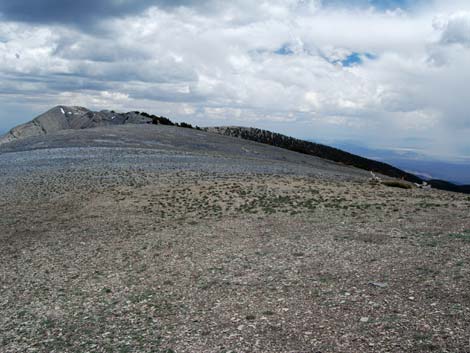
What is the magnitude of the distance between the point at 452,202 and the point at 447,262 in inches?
491

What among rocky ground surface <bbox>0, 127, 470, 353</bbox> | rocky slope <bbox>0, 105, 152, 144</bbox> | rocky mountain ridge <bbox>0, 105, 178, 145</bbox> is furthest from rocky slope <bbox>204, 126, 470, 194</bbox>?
rocky ground surface <bbox>0, 127, 470, 353</bbox>

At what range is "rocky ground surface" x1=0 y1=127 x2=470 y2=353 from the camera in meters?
8.27

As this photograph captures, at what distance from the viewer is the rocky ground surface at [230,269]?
27.1 ft

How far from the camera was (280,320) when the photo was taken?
8.78m

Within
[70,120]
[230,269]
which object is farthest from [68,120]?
[230,269]

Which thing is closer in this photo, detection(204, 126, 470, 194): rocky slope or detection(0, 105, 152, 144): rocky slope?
detection(0, 105, 152, 144): rocky slope

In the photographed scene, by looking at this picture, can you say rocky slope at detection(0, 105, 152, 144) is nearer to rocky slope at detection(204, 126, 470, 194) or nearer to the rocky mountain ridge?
the rocky mountain ridge

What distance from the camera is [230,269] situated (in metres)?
12.5

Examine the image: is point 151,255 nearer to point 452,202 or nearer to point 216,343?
point 216,343

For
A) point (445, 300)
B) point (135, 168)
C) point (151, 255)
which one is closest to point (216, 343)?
point (445, 300)

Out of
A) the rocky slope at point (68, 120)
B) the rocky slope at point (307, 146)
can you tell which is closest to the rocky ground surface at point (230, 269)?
the rocky slope at point (68, 120)

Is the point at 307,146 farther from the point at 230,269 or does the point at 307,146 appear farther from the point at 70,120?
the point at 230,269

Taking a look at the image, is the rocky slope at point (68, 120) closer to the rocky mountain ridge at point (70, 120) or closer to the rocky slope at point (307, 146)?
the rocky mountain ridge at point (70, 120)

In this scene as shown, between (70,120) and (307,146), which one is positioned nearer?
(70,120)
